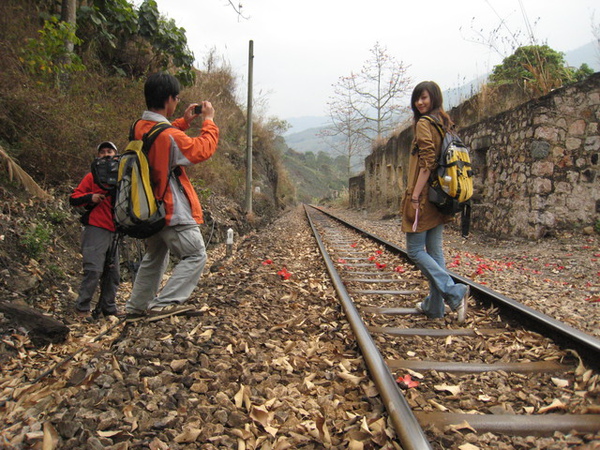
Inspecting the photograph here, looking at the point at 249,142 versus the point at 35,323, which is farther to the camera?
the point at 249,142

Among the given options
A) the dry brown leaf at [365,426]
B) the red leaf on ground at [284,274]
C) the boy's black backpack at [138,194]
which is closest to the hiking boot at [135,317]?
the boy's black backpack at [138,194]

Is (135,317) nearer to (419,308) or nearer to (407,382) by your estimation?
(407,382)

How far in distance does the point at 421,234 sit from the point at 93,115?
5.56 m

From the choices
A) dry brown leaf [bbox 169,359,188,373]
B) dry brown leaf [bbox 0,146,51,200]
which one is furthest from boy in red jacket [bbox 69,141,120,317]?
dry brown leaf [bbox 169,359,188,373]

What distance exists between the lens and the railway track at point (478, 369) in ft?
6.14

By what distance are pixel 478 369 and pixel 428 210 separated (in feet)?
4.20

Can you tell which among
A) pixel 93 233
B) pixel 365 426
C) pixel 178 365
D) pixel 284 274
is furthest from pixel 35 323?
pixel 365 426

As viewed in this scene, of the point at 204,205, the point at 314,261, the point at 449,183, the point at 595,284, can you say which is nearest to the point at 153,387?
the point at 449,183

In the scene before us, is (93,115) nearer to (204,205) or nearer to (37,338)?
(204,205)

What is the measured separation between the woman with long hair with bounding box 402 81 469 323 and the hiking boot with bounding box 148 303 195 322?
6.43 feet

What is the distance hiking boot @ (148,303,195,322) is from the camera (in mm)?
2908

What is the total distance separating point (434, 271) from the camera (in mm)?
3219

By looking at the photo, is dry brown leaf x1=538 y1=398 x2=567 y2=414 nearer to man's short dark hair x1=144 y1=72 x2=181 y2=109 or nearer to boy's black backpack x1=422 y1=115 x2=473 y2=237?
boy's black backpack x1=422 y1=115 x2=473 y2=237

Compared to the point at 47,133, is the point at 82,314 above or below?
below
